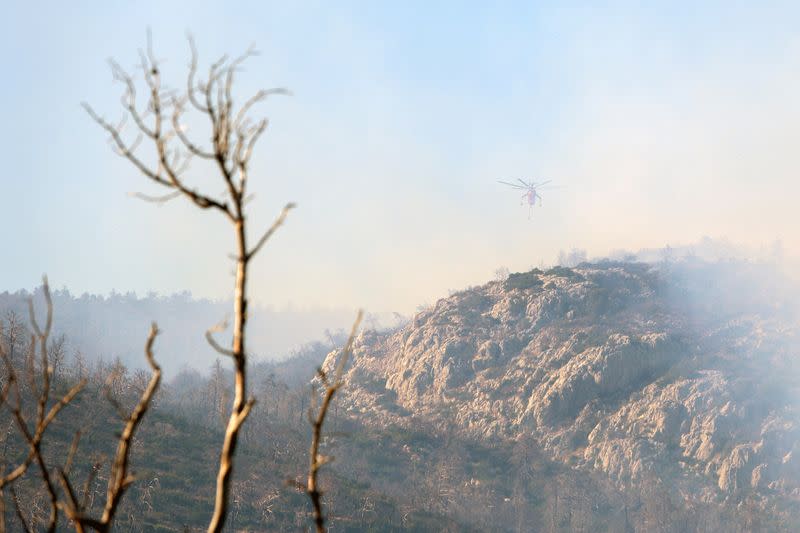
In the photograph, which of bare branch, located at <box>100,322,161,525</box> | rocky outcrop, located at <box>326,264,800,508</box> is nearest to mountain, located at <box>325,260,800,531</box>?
rocky outcrop, located at <box>326,264,800,508</box>

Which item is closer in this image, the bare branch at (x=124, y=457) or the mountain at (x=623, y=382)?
the bare branch at (x=124, y=457)

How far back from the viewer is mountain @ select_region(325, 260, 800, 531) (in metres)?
103

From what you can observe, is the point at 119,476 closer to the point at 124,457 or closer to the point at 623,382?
the point at 124,457

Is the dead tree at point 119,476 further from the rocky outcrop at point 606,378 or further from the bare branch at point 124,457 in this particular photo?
the rocky outcrop at point 606,378

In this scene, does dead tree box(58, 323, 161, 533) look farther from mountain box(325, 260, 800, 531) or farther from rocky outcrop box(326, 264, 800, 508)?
rocky outcrop box(326, 264, 800, 508)

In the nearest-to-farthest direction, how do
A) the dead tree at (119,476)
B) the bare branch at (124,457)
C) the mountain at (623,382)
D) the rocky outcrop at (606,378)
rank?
1. the dead tree at (119,476)
2. the bare branch at (124,457)
3. the mountain at (623,382)
4. the rocky outcrop at (606,378)

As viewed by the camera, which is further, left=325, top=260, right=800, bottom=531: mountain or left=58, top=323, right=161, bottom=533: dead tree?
left=325, top=260, right=800, bottom=531: mountain

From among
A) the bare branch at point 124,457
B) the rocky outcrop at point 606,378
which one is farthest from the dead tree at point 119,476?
the rocky outcrop at point 606,378

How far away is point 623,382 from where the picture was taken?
411ft

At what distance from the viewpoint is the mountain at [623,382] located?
103 meters

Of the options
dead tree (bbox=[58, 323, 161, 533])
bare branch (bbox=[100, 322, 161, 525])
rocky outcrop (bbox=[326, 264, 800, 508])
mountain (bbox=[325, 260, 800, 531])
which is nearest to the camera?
dead tree (bbox=[58, 323, 161, 533])

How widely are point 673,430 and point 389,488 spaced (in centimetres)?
3639

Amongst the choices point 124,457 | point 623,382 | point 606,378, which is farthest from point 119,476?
point 623,382

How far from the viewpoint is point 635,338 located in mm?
130000
